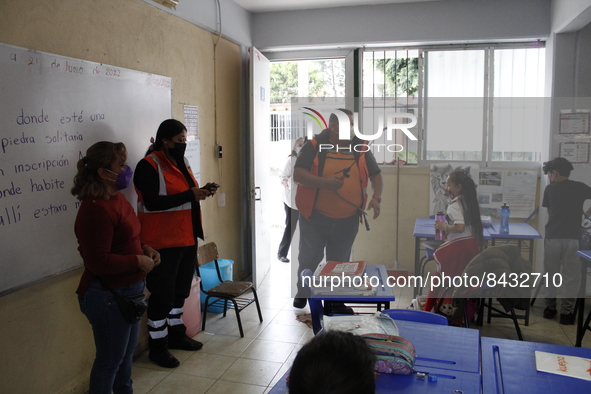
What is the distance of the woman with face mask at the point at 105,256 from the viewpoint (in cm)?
212

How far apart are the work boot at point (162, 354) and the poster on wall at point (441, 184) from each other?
2110 millimetres

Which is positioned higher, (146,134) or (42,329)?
(146,134)

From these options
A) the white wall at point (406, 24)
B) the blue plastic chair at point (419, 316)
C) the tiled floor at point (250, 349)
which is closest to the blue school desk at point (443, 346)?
the blue plastic chair at point (419, 316)

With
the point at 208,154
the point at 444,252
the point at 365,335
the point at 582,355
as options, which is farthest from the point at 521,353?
the point at 208,154

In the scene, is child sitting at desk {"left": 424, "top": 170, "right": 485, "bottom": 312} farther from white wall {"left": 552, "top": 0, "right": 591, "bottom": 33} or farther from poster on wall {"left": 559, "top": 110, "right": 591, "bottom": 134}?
white wall {"left": 552, "top": 0, "right": 591, "bottom": 33}

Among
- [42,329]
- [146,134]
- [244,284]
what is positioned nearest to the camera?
[42,329]

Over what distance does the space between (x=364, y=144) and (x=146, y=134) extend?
148 cm

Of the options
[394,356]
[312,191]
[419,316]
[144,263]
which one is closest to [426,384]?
[394,356]

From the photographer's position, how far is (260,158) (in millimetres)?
4879

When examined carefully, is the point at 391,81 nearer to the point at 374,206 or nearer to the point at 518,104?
the point at 518,104

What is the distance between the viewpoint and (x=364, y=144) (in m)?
3.38

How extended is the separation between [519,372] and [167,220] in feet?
6.97

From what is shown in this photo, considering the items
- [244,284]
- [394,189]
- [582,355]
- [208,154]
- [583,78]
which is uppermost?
[583,78]

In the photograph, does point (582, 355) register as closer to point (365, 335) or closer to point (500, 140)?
point (365, 335)
